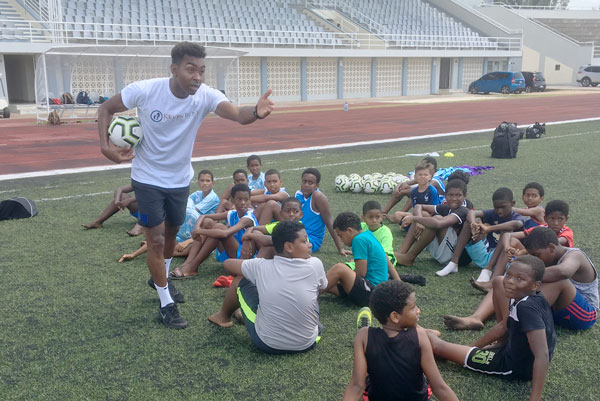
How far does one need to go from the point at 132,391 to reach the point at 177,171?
1.74 meters

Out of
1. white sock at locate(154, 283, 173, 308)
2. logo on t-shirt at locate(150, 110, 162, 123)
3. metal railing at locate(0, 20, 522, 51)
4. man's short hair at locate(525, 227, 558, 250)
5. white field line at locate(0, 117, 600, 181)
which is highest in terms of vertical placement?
metal railing at locate(0, 20, 522, 51)

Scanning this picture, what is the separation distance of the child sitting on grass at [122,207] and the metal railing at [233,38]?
2106 centimetres

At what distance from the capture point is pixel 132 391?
3.98m

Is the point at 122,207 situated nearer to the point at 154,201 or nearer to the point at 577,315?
the point at 154,201

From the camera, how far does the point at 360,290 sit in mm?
5227

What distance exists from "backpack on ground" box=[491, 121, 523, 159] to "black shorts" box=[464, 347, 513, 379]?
11031 millimetres

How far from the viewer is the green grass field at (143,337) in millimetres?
4012

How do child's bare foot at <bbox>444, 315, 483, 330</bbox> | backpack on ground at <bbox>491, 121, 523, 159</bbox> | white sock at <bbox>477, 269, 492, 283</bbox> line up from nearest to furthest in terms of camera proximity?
1. child's bare foot at <bbox>444, 315, 483, 330</bbox>
2. white sock at <bbox>477, 269, 492, 283</bbox>
3. backpack on ground at <bbox>491, 121, 523, 159</bbox>

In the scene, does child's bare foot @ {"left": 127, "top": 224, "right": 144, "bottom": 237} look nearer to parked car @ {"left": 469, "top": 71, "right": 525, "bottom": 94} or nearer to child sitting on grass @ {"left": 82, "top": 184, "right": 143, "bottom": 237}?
child sitting on grass @ {"left": 82, "top": 184, "right": 143, "bottom": 237}

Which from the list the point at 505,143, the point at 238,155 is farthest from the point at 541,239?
the point at 238,155

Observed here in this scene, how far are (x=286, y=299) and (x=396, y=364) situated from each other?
1121 mm

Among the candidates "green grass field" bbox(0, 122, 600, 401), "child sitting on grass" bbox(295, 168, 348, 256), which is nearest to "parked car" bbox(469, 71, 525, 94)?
"green grass field" bbox(0, 122, 600, 401)

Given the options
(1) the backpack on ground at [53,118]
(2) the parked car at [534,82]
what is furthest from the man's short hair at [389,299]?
(2) the parked car at [534,82]

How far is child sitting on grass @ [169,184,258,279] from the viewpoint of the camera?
20.3ft
